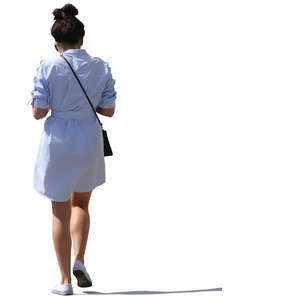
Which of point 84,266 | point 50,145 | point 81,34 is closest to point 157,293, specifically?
point 84,266

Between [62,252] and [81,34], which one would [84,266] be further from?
[81,34]

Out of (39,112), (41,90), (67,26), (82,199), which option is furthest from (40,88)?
(82,199)

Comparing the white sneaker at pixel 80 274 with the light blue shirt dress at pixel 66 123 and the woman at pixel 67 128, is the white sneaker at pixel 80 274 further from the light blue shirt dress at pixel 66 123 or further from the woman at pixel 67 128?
the light blue shirt dress at pixel 66 123

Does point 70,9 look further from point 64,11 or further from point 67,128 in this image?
point 67,128

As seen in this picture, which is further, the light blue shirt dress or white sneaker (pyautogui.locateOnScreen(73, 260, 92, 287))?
white sneaker (pyautogui.locateOnScreen(73, 260, 92, 287))

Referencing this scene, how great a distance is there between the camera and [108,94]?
9.93m

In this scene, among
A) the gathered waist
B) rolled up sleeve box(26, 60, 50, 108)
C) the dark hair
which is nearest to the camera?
rolled up sleeve box(26, 60, 50, 108)

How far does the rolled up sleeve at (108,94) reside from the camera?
390 inches

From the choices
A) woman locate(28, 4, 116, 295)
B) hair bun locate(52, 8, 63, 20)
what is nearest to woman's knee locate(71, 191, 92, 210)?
woman locate(28, 4, 116, 295)

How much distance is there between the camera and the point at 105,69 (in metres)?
9.87

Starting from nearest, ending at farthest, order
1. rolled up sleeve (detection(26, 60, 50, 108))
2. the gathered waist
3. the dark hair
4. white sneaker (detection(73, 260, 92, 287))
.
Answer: rolled up sleeve (detection(26, 60, 50, 108))
the gathered waist
the dark hair
white sneaker (detection(73, 260, 92, 287))

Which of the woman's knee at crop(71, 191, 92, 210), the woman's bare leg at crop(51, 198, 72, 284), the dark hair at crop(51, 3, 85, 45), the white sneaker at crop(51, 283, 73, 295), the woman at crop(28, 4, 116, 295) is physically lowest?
the white sneaker at crop(51, 283, 73, 295)

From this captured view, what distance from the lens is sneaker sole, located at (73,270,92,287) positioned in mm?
9914

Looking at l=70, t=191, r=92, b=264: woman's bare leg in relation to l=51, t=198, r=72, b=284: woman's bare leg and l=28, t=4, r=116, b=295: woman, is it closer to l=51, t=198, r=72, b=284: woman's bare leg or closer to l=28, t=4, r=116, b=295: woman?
l=28, t=4, r=116, b=295: woman
